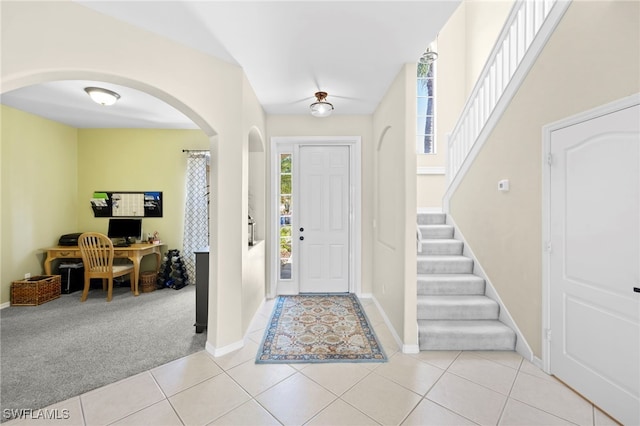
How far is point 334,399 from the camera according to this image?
1.90m

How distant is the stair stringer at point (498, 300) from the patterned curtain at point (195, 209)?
4.06 meters

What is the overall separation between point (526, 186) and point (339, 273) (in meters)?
2.65

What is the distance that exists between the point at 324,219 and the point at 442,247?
171 centimetres

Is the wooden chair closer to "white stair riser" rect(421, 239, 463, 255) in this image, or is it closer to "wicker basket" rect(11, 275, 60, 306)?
"wicker basket" rect(11, 275, 60, 306)

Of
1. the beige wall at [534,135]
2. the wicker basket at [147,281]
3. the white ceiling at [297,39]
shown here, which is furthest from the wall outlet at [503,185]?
the wicker basket at [147,281]

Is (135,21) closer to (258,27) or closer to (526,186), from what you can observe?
(258,27)

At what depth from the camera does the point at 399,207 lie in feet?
8.96

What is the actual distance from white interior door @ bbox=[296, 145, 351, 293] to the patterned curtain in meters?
1.82

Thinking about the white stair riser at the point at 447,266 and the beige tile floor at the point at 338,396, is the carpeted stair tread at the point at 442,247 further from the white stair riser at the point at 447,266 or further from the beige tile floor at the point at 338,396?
the beige tile floor at the point at 338,396

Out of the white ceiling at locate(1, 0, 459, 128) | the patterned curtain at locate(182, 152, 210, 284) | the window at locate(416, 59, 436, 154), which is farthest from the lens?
the window at locate(416, 59, 436, 154)

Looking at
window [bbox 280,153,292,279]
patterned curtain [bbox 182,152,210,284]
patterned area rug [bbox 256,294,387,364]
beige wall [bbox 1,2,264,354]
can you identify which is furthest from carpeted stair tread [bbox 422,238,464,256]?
patterned curtain [bbox 182,152,210,284]

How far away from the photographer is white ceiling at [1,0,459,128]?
1822mm

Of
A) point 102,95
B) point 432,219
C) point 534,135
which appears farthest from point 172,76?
point 432,219

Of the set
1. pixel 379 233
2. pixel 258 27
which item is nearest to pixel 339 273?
pixel 379 233
